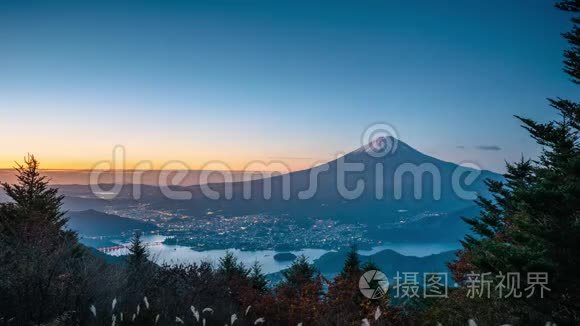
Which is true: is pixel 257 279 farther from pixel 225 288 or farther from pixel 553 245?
pixel 553 245

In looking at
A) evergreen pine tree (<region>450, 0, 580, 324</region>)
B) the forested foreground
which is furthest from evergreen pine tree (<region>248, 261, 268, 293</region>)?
evergreen pine tree (<region>450, 0, 580, 324</region>)

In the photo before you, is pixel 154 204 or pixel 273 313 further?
pixel 154 204

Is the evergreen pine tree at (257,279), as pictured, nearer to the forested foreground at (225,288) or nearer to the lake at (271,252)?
the forested foreground at (225,288)

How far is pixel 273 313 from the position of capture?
17250 mm

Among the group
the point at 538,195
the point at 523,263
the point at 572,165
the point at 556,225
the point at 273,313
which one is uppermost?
the point at 572,165

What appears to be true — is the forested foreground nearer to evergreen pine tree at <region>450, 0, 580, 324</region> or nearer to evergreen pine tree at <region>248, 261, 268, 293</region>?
evergreen pine tree at <region>450, 0, 580, 324</region>

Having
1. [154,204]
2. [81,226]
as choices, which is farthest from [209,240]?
[154,204]

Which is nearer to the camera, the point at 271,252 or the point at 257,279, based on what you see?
the point at 257,279

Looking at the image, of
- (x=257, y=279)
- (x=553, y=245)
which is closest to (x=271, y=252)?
(x=257, y=279)

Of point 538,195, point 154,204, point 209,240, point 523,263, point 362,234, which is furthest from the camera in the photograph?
point 362,234

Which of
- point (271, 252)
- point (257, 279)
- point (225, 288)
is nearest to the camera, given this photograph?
point (225, 288)

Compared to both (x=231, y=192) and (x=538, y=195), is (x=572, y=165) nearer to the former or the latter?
(x=538, y=195)

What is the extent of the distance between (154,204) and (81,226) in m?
30.4

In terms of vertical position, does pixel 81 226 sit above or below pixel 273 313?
below
